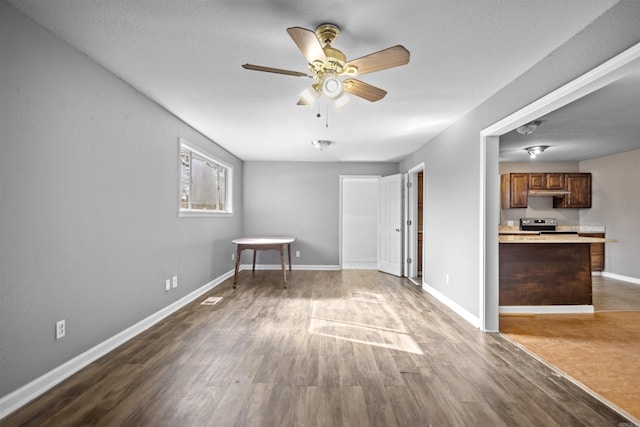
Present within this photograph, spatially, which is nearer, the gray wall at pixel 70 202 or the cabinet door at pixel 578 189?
the gray wall at pixel 70 202

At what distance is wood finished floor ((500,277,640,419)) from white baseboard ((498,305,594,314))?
0.29 feet

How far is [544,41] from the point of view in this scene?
2.05 m

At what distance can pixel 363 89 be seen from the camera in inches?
89.8

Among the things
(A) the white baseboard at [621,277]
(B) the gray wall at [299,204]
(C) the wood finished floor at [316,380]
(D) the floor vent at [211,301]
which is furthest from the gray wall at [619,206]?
(D) the floor vent at [211,301]

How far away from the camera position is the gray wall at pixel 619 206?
17.8 ft

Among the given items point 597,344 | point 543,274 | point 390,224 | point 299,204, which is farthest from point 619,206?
point 299,204

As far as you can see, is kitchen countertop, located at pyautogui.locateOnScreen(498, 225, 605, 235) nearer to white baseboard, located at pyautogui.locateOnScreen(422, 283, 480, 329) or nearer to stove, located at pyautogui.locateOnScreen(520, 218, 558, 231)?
stove, located at pyautogui.locateOnScreen(520, 218, 558, 231)

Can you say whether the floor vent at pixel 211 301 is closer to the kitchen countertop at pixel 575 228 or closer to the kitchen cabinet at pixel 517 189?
the kitchen countertop at pixel 575 228

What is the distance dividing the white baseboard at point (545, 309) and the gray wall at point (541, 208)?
3.07 meters

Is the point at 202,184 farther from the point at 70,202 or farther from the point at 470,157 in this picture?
the point at 470,157

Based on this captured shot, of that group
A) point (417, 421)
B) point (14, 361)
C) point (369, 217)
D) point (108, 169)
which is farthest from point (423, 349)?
point (369, 217)

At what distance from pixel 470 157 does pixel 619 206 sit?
4613 mm

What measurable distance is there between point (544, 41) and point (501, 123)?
2.60 ft

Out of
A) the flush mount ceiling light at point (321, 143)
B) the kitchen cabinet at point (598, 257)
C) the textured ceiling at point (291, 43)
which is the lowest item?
the kitchen cabinet at point (598, 257)
